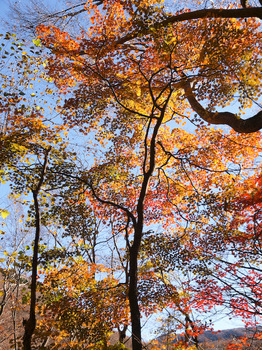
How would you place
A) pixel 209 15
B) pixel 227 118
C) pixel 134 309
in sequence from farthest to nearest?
pixel 227 118 → pixel 209 15 → pixel 134 309

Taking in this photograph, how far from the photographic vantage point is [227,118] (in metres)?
9.20

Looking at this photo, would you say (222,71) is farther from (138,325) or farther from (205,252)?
(138,325)

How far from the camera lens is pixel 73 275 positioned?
1010 cm

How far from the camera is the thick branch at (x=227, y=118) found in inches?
334

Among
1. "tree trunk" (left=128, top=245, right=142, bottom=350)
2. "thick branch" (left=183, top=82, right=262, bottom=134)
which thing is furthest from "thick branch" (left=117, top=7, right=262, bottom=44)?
"tree trunk" (left=128, top=245, right=142, bottom=350)

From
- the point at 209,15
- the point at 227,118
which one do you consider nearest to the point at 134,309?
the point at 227,118

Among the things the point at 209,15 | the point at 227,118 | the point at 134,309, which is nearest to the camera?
the point at 134,309

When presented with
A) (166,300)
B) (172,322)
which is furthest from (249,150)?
(172,322)

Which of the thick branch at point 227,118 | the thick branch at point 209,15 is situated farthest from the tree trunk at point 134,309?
the thick branch at point 209,15

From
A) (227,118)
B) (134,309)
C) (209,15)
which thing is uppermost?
(209,15)

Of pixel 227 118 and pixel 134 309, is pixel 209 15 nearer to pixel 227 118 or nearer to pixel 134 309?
pixel 227 118

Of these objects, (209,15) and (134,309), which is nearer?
(134,309)

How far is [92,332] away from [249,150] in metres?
10.8

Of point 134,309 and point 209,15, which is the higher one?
point 209,15
